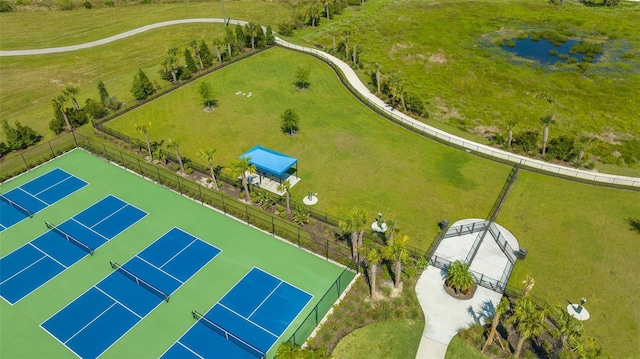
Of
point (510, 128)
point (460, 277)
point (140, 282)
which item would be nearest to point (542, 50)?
point (510, 128)

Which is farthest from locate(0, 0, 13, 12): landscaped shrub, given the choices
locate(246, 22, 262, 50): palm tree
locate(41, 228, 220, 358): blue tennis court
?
locate(41, 228, 220, 358): blue tennis court

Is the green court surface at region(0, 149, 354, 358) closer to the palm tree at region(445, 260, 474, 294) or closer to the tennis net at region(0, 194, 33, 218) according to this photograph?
the tennis net at region(0, 194, 33, 218)

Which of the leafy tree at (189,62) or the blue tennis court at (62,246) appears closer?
the blue tennis court at (62,246)

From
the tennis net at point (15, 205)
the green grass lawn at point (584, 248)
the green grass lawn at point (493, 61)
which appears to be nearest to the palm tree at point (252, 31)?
the green grass lawn at point (493, 61)

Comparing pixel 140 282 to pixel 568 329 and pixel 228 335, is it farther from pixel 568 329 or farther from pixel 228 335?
pixel 568 329

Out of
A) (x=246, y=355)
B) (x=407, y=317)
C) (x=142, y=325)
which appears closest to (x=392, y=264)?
(x=407, y=317)

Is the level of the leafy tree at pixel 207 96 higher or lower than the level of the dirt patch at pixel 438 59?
higher

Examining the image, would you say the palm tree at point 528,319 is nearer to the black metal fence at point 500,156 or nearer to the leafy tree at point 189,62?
the black metal fence at point 500,156
